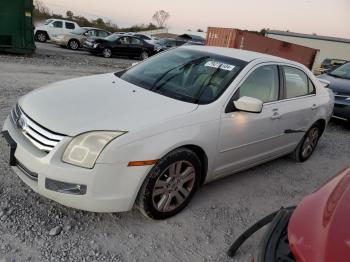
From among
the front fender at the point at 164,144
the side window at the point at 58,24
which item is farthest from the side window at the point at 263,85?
the side window at the point at 58,24

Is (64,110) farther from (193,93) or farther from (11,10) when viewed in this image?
(11,10)

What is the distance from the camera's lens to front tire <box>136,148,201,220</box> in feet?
10.1

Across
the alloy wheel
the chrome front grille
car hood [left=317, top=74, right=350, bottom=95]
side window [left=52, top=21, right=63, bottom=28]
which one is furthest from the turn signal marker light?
side window [left=52, top=21, right=63, bottom=28]

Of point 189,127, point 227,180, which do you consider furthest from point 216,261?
point 227,180

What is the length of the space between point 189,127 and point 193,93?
559mm

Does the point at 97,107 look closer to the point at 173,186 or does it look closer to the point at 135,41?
the point at 173,186

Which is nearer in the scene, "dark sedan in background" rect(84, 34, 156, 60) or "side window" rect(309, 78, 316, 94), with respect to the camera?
"side window" rect(309, 78, 316, 94)

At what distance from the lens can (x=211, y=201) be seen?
389cm

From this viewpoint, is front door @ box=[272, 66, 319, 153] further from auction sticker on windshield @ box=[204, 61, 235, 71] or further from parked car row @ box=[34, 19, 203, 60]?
parked car row @ box=[34, 19, 203, 60]

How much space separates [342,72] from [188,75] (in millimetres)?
6543

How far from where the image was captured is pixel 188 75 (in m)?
3.96

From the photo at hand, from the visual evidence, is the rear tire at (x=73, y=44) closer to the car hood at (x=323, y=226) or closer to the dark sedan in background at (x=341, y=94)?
the dark sedan in background at (x=341, y=94)

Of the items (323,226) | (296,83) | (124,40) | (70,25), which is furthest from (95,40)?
(323,226)

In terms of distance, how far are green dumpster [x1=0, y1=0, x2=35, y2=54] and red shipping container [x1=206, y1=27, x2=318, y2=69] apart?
31.3 ft
